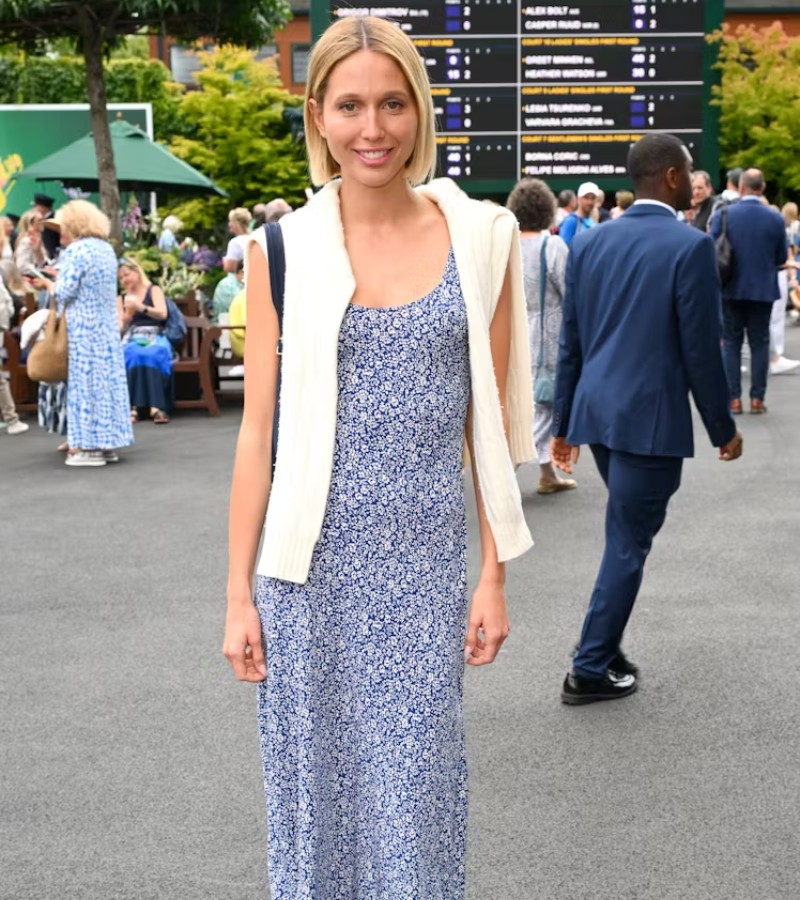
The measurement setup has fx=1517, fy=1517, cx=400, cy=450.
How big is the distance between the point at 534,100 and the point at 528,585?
329 inches

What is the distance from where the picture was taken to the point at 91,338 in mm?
11922

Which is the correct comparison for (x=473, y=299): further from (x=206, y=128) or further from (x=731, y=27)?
(x=731, y=27)

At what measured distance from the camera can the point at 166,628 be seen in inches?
272

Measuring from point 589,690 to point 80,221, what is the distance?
23.2ft

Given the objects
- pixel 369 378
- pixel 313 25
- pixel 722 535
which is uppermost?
pixel 313 25

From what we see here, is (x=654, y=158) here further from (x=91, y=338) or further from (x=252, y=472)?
(x=91, y=338)

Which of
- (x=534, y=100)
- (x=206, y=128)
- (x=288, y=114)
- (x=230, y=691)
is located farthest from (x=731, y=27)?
(x=230, y=691)

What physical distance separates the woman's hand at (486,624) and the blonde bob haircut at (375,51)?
0.79m

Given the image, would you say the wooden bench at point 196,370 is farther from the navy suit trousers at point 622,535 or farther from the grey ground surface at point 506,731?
the navy suit trousers at point 622,535

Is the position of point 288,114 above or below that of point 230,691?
above

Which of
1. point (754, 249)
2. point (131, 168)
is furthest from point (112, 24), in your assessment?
point (754, 249)

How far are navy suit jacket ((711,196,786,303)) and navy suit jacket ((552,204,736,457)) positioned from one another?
838 centimetres

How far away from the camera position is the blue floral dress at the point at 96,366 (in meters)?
11.8

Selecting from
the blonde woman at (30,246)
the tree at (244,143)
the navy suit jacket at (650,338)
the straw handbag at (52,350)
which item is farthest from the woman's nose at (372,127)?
the tree at (244,143)
